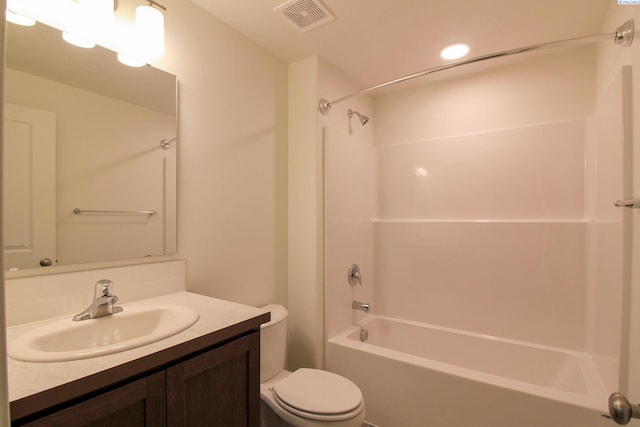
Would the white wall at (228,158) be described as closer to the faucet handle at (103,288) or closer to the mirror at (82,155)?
→ the mirror at (82,155)

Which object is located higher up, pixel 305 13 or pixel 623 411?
pixel 305 13

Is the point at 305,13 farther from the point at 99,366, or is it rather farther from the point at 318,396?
the point at 318,396

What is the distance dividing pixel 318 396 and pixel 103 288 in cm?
107

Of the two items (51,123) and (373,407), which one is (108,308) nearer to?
(51,123)

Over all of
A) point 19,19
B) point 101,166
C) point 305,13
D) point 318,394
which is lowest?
point 318,394

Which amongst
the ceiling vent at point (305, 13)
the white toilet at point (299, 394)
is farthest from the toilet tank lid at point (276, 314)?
the ceiling vent at point (305, 13)

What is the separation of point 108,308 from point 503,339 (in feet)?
7.87

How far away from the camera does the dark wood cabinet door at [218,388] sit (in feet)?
2.71

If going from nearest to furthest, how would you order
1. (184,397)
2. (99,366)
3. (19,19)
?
(99,366) → (184,397) → (19,19)

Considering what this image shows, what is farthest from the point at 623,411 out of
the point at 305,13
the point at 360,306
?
the point at 305,13

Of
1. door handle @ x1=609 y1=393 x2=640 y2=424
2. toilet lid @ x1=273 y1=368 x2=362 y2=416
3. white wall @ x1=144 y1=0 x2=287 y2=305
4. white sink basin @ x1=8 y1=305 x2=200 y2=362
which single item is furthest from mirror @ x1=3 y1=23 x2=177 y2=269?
door handle @ x1=609 y1=393 x2=640 y2=424

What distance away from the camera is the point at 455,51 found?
2.01m

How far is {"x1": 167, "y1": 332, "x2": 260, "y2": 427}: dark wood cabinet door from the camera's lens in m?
0.83

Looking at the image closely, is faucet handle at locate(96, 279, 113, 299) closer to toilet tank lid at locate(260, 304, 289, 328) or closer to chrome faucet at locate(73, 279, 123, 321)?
chrome faucet at locate(73, 279, 123, 321)
